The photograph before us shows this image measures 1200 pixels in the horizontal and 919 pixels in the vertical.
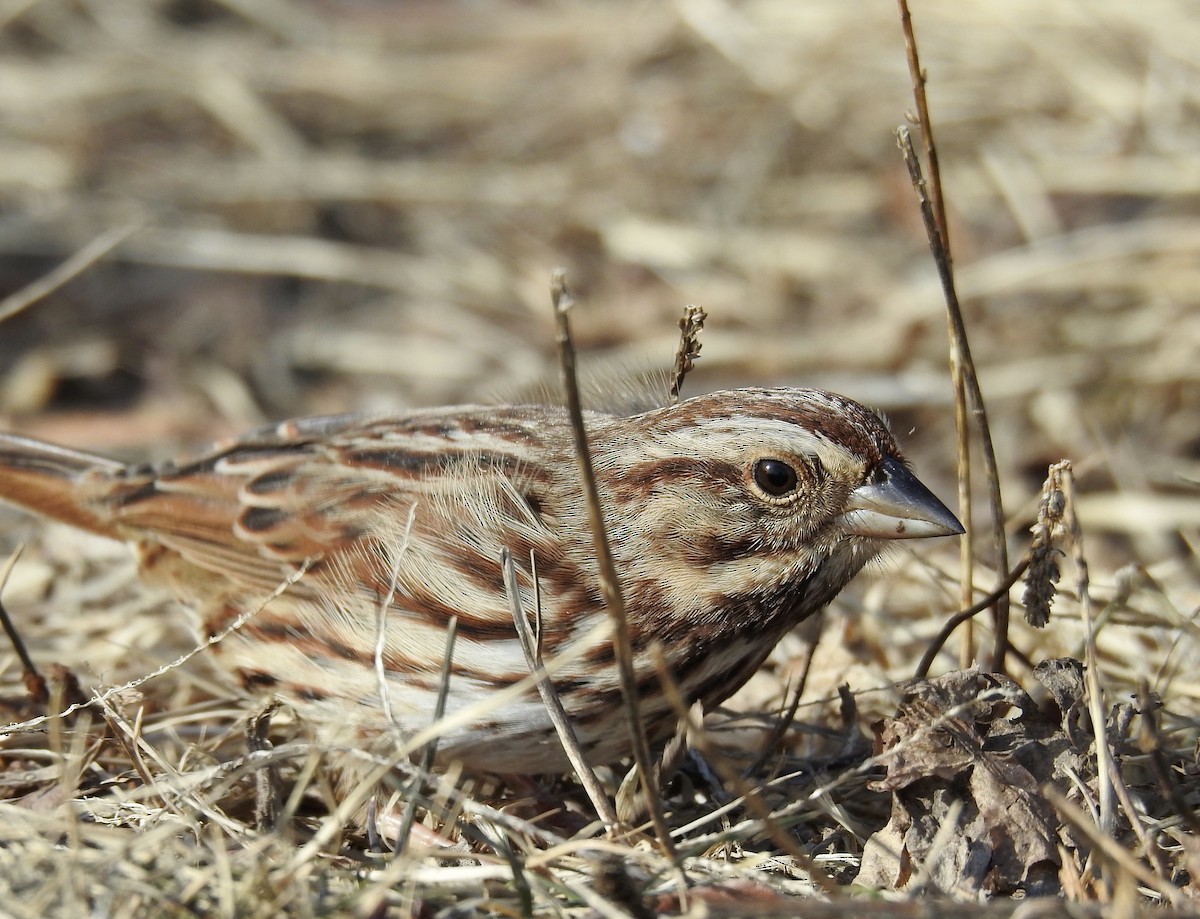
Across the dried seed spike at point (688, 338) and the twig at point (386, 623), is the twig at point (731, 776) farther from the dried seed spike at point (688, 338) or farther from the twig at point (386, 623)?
the twig at point (386, 623)

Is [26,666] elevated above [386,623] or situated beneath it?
situated beneath

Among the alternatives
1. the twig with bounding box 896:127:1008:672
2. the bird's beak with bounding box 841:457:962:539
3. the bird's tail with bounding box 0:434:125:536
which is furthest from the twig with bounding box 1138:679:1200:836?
the bird's tail with bounding box 0:434:125:536

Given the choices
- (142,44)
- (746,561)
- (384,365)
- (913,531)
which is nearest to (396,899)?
(746,561)

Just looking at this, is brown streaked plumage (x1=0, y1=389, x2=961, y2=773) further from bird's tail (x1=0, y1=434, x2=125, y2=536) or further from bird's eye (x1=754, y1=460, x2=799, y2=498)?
bird's tail (x1=0, y1=434, x2=125, y2=536)

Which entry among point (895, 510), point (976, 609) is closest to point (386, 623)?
point (895, 510)

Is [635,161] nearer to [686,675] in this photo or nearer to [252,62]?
[252,62]

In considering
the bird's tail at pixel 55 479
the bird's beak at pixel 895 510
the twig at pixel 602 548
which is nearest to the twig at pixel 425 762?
the twig at pixel 602 548

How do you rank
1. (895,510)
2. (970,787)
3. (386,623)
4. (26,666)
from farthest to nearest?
(26,666), (386,623), (895,510), (970,787)

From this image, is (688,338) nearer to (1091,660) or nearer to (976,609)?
(976,609)
